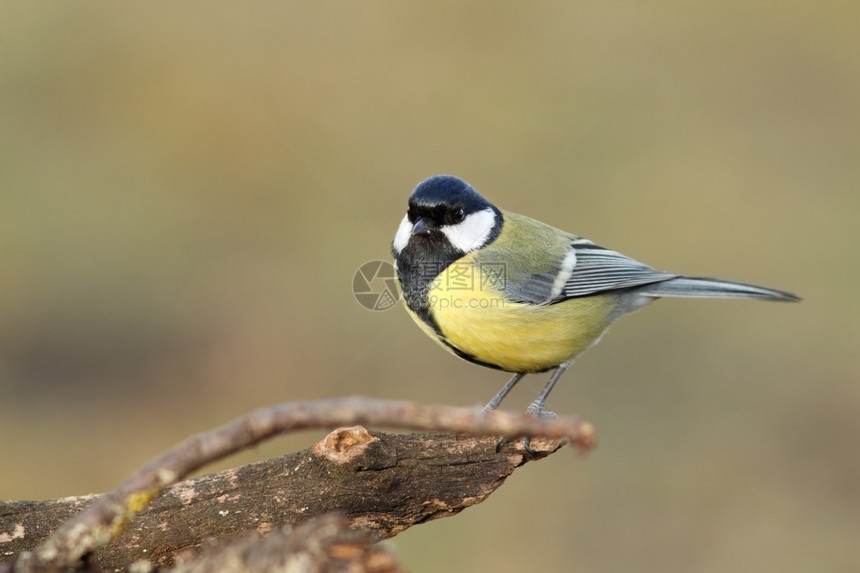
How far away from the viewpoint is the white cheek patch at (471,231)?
3324 millimetres

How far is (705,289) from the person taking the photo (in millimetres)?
3828

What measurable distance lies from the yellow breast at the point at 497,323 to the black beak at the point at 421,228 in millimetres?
179

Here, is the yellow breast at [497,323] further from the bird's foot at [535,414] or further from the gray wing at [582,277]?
the bird's foot at [535,414]

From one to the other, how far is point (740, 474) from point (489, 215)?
257cm

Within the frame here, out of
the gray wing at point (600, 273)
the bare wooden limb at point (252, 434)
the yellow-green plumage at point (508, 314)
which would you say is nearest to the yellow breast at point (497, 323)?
the yellow-green plumage at point (508, 314)

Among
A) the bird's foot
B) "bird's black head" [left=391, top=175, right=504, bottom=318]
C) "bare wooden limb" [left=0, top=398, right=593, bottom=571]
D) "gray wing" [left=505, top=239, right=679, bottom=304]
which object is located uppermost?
"bird's black head" [left=391, top=175, right=504, bottom=318]

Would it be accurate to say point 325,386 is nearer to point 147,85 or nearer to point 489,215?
point 489,215

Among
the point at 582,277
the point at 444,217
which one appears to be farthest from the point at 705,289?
the point at 444,217

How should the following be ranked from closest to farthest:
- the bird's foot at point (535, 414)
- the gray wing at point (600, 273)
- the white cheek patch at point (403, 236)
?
the bird's foot at point (535, 414)
the white cheek patch at point (403, 236)
the gray wing at point (600, 273)

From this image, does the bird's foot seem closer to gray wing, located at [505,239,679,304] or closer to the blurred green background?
gray wing, located at [505,239,679,304]

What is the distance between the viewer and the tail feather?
3.65m

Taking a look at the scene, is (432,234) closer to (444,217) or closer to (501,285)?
(444,217)

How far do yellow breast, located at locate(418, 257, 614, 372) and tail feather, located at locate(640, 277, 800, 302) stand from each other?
0.61 meters

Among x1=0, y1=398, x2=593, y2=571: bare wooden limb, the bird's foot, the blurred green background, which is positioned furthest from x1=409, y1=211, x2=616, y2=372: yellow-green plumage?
x1=0, y1=398, x2=593, y2=571: bare wooden limb
